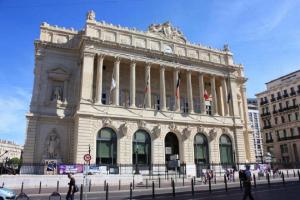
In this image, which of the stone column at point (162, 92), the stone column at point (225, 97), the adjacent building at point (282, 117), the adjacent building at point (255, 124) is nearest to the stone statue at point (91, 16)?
the stone column at point (162, 92)

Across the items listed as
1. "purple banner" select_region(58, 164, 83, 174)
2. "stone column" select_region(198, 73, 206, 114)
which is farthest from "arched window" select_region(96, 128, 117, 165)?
"stone column" select_region(198, 73, 206, 114)

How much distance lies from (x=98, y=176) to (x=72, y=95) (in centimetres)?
1355

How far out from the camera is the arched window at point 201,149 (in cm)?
4041

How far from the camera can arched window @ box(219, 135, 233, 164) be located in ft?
140

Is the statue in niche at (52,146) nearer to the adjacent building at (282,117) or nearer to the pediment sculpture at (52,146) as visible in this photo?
the pediment sculpture at (52,146)

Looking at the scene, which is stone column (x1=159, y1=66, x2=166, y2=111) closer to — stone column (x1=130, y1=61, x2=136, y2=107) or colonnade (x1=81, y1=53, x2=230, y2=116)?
colonnade (x1=81, y1=53, x2=230, y2=116)

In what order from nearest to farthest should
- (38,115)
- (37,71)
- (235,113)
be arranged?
1. (38,115)
2. (37,71)
3. (235,113)

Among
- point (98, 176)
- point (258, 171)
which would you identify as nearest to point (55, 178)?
point (98, 176)

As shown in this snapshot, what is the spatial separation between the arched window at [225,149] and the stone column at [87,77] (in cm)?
2096

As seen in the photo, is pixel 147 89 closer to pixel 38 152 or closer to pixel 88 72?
pixel 88 72

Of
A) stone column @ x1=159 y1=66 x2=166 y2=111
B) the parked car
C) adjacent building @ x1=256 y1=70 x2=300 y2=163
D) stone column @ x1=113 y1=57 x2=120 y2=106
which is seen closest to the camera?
the parked car

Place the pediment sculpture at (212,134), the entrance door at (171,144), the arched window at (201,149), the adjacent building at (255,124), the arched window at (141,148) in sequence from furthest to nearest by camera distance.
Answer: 1. the adjacent building at (255,124)
2. the pediment sculpture at (212,134)
3. the arched window at (201,149)
4. the entrance door at (171,144)
5. the arched window at (141,148)

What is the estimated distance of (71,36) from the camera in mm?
41250

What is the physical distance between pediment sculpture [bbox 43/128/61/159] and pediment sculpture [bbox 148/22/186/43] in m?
21.3
